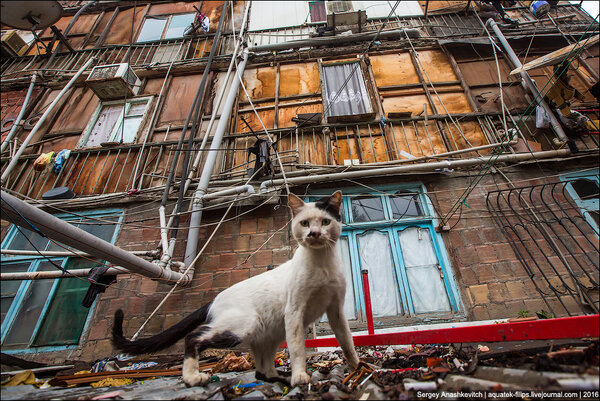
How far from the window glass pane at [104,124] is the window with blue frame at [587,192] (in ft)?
31.9

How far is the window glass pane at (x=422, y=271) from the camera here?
3840 millimetres

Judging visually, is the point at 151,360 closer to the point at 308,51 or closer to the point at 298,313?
the point at 298,313

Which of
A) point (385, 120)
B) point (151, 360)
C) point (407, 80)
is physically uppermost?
point (407, 80)

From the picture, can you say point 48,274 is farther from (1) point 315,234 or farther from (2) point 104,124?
(2) point 104,124

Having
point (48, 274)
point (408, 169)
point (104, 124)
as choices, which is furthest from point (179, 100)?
point (408, 169)

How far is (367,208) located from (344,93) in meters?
3.13

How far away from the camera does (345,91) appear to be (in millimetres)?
6148

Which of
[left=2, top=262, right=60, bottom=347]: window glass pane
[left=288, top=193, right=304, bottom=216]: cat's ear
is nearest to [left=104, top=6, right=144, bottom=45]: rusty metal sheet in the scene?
[left=2, top=262, right=60, bottom=347]: window glass pane

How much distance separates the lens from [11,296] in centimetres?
424

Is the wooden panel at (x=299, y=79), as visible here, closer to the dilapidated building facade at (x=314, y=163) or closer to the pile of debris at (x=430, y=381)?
the dilapidated building facade at (x=314, y=163)

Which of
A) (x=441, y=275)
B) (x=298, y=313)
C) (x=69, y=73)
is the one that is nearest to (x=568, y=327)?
(x=298, y=313)

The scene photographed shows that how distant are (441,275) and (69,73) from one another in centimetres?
1058

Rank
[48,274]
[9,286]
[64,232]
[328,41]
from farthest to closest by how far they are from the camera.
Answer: [328,41] → [9,286] → [48,274] → [64,232]

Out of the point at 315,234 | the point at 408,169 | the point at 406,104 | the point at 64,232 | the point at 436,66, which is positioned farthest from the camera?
the point at 436,66
